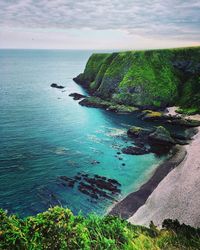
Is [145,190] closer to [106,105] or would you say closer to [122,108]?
[122,108]

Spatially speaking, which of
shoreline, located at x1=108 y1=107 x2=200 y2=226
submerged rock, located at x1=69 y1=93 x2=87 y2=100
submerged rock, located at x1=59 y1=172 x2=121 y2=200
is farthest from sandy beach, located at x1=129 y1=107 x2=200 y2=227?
submerged rock, located at x1=69 y1=93 x2=87 y2=100

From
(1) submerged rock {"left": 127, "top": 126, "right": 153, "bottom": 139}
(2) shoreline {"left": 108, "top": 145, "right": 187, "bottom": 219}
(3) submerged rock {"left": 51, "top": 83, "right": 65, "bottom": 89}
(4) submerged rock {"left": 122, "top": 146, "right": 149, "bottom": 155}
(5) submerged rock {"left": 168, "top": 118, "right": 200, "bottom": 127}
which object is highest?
(3) submerged rock {"left": 51, "top": 83, "right": 65, "bottom": 89}

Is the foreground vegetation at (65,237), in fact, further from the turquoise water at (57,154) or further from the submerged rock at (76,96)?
the submerged rock at (76,96)

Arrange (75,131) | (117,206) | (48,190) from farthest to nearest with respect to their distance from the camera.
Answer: (75,131) < (48,190) < (117,206)

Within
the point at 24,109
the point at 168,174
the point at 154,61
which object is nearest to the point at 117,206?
the point at 168,174

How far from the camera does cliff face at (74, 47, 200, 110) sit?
105188 mm

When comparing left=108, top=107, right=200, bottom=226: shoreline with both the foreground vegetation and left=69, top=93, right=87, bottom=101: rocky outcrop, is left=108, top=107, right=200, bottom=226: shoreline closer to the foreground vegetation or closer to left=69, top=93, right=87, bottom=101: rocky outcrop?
the foreground vegetation

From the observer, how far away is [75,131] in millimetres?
76562

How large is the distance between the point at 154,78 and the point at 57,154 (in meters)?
68.2

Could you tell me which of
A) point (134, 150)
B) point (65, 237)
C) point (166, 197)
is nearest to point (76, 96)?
point (134, 150)

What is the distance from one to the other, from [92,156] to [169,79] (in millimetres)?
68049

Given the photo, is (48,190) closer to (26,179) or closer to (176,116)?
(26,179)

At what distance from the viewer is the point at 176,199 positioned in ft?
129

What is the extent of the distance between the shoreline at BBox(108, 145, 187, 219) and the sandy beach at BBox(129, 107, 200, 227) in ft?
3.43
